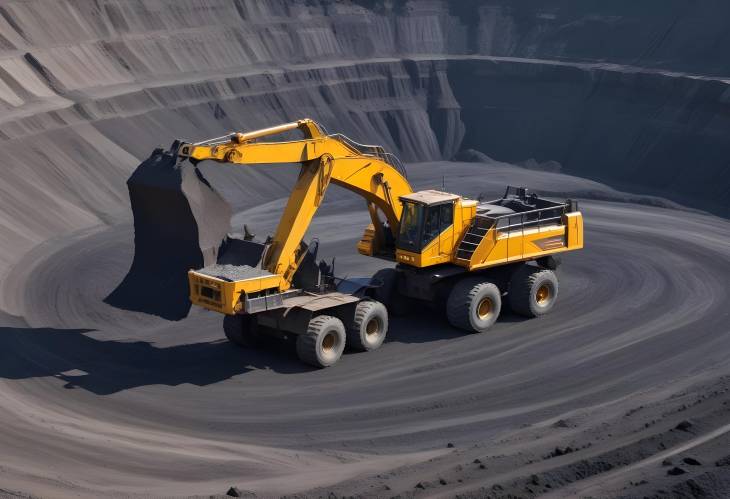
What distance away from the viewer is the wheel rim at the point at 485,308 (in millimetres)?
22469

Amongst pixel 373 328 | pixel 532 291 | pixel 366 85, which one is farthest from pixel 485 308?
pixel 366 85

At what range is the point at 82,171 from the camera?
34.5 metres

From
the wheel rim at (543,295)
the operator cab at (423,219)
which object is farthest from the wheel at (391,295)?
the wheel rim at (543,295)

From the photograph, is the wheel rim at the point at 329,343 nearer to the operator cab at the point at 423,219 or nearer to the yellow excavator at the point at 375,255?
the yellow excavator at the point at 375,255

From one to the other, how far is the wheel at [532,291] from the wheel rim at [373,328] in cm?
374

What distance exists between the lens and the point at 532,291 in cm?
2308

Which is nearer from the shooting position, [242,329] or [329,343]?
[329,343]

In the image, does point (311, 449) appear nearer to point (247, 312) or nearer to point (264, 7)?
point (247, 312)

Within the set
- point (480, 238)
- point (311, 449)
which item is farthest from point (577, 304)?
point (311, 449)

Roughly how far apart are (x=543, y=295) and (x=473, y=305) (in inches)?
97.0

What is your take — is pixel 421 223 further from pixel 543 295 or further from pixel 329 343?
pixel 543 295

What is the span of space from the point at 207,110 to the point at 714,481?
31.9 metres

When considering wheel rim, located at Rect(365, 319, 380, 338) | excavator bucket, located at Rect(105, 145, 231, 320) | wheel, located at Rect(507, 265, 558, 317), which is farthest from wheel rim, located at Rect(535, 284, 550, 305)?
excavator bucket, located at Rect(105, 145, 231, 320)

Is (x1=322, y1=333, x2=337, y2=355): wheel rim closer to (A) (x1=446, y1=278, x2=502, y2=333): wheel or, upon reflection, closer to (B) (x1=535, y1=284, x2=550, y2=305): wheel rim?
(A) (x1=446, y1=278, x2=502, y2=333): wheel
